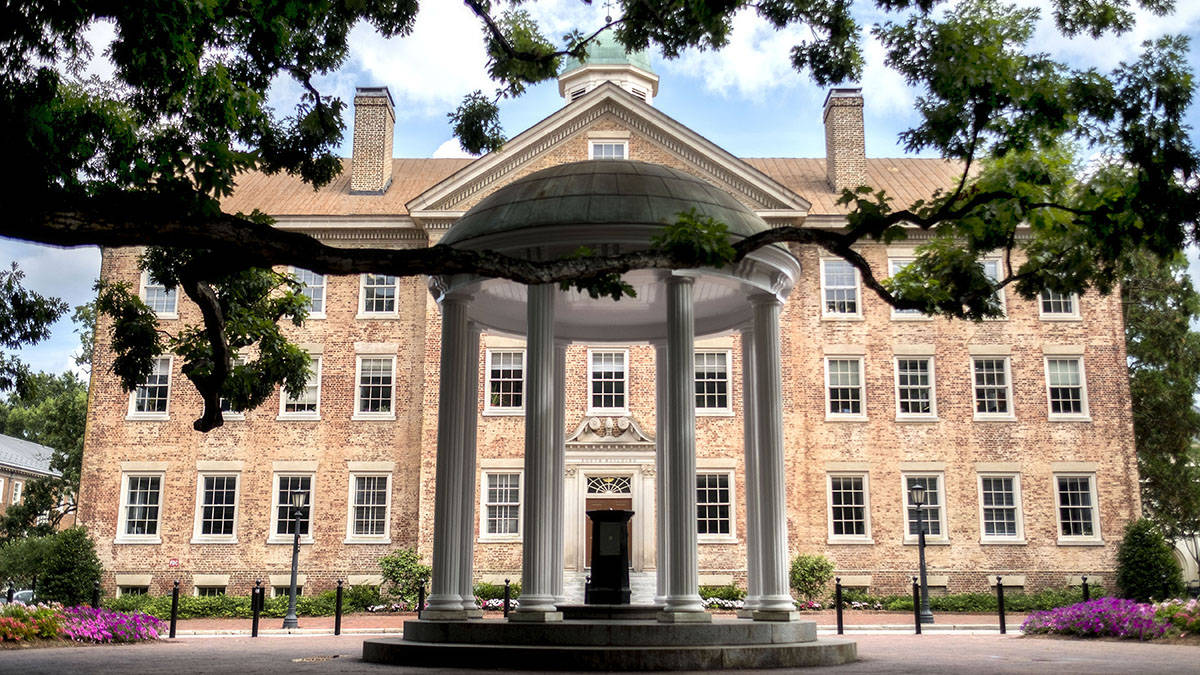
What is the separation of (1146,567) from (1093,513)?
291 cm

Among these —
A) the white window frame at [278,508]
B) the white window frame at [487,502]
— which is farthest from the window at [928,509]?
the white window frame at [278,508]

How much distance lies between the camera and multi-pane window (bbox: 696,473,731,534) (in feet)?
118

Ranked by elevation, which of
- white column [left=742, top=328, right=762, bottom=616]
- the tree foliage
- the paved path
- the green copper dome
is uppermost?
the green copper dome

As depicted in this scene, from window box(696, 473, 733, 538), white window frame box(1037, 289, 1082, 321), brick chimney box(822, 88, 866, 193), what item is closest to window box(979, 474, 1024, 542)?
white window frame box(1037, 289, 1082, 321)

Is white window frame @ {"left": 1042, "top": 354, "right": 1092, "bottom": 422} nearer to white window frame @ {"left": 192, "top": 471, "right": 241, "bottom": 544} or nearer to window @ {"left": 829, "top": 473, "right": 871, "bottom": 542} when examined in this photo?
window @ {"left": 829, "top": 473, "right": 871, "bottom": 542}

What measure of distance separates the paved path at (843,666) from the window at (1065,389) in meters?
21.3

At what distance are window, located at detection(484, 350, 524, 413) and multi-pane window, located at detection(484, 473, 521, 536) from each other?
250 cm

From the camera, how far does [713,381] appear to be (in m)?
37.2

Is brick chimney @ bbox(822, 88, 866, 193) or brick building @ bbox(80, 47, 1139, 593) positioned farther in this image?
brick chimney @ bbox(822, 88, 866, 193)

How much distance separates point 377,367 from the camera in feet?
126

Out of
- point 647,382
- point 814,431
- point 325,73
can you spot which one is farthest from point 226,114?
point 814,431

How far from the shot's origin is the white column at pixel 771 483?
1404 centimetres

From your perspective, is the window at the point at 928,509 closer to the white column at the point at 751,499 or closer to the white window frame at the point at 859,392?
the white window frame at the point at 859,392

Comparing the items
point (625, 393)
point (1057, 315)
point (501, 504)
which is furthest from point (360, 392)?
point (1057, 315)
